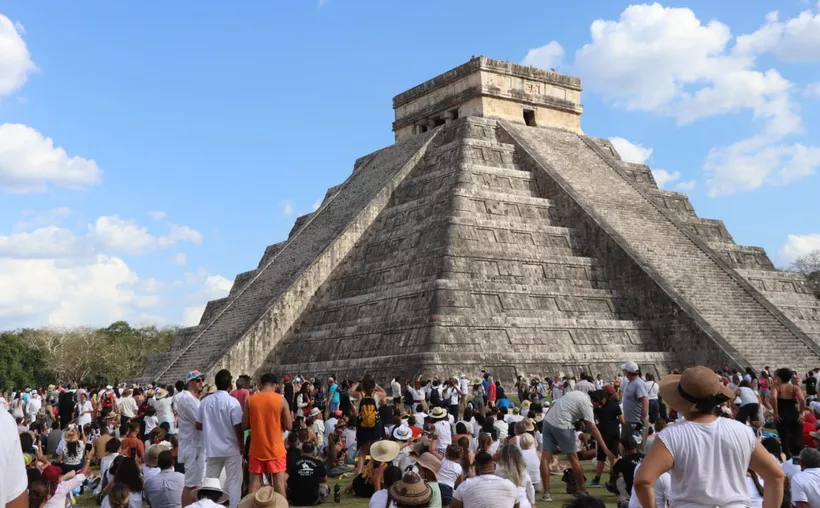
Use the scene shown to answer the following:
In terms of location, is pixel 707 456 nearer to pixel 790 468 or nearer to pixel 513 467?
pixel 513 467

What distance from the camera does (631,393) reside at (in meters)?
11.5

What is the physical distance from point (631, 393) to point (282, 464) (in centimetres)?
528

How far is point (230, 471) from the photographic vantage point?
27.5 feet

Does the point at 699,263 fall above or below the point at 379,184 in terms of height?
below

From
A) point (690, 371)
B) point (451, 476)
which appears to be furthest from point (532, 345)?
point (690, 371)

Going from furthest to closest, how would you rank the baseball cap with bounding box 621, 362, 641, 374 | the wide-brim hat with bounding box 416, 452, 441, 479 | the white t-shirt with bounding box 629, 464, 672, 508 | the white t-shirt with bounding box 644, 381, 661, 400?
1. the white t-shirt with bounding box 644, 381, 661, 400
2. the baseball cap with bounding box 621, 362, 641, 374
3. the wide-brim hat with bounding box 416, 452, 441, 479
4. the white t-shirt with bounding box 629, 464, 672, 508

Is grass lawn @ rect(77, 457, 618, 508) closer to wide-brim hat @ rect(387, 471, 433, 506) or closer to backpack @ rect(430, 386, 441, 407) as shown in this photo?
wide-brim hat @ rect(387, 471, 433, 506)

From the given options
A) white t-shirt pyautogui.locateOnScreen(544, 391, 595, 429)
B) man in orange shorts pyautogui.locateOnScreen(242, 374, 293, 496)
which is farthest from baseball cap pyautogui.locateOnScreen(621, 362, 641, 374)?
man in orange shorts pyautogui.locateOnScreen(242, 374, 293, 496)

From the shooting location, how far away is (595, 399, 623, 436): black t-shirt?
11.1 m

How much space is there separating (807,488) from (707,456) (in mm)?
3296

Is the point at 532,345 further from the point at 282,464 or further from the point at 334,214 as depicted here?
the point at 282,464

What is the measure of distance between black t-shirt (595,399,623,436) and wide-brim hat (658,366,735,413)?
736cm

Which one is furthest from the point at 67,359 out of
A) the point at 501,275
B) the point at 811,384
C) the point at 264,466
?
the point at 264,466

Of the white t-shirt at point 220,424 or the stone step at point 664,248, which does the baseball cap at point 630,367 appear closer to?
the white t-shirt at point 220,424
